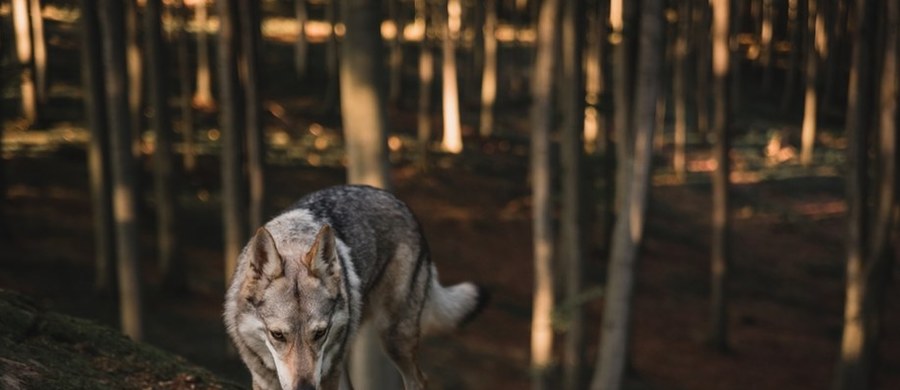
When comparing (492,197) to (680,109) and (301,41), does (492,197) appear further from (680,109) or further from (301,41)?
(301,41)

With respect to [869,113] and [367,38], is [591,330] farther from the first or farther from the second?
[367,38]

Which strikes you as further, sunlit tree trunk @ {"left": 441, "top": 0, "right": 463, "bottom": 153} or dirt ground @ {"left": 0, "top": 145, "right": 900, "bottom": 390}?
sunlit tree trunk @ {"left": 441, "top": 0, "right": 463, "bottom": 153}

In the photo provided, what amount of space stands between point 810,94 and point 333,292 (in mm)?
47757

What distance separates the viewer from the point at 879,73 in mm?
27266

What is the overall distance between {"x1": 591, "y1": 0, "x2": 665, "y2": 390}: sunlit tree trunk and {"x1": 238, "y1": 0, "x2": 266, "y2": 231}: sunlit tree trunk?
776cm

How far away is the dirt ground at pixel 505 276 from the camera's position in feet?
75.5

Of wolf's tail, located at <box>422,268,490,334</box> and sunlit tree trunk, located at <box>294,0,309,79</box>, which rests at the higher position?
sunlit tree trunk, located at <box>294,0,309,79</box>

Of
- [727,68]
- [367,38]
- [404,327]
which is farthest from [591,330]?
[404,327]

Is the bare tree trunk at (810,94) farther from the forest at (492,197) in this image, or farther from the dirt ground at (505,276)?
the dirt ground at (505,276)

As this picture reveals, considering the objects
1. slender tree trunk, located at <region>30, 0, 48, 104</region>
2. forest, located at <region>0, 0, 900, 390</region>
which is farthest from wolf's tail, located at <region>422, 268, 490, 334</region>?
slender tree trunk, located at <region>30, 0, 48, 104</region>

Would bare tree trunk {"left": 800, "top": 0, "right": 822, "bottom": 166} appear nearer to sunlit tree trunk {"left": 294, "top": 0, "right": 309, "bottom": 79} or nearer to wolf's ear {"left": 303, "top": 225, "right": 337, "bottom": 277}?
sunlit tree trunk {"left": 294, "top": 0, "right": 309, "bottom": 79}

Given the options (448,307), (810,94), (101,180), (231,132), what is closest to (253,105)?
(231,132)

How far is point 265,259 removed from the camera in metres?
6.06

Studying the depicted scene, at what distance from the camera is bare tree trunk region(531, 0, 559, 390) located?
67.2ft
